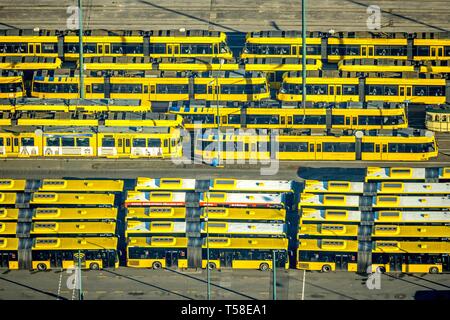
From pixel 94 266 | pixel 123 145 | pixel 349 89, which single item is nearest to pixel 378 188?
pixel 94 266

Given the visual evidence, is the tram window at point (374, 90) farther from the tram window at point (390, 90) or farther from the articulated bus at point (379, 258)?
the articulated bus at point (379, 258)

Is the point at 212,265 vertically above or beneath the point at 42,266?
above

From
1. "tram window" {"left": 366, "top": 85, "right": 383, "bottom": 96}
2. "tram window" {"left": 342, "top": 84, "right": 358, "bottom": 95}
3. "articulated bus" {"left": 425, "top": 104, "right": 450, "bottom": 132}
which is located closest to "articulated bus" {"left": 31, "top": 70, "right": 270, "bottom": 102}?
"tram window" {"left": 342, "top": 84, "right": 358, "bottom": 95}

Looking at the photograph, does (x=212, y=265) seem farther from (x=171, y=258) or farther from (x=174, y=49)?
(x=174, y=49)

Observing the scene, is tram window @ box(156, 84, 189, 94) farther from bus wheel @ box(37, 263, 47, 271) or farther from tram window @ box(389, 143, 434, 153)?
bus wheel @ box(37, 263, 47, 271)

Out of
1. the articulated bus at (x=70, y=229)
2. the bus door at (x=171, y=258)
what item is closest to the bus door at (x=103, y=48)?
the articulated bus at (x=70, y=229)
